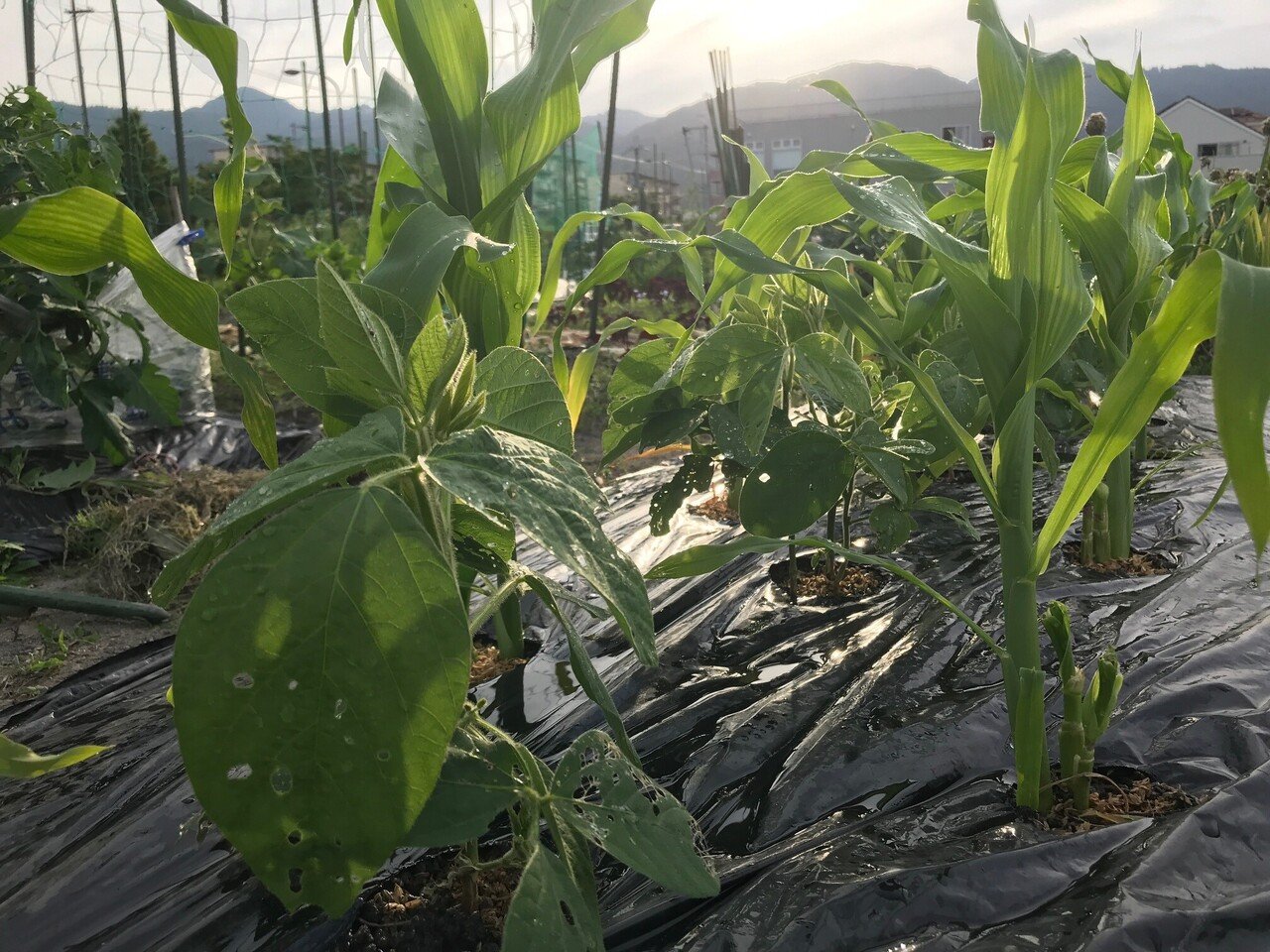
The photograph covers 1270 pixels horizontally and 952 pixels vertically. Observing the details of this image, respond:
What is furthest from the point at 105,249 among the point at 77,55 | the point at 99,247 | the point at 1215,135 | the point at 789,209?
the point at 1215,135

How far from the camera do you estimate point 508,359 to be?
822 mm

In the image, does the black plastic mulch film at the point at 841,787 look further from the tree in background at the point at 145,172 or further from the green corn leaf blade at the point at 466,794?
the tree in background at the point at 145,172

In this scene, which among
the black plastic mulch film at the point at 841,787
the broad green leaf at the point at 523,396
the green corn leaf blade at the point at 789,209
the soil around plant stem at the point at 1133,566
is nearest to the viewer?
the broad green leaf at the point at 523,396

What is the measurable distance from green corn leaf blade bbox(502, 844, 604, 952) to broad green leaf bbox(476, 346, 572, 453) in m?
0.36

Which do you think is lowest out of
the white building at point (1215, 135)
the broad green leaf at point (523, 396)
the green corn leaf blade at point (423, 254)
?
the broad green leaf at point (523, 396)

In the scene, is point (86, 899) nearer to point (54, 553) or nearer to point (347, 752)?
point (347, 752)

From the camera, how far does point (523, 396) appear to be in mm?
821

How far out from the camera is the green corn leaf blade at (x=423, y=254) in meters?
1.02

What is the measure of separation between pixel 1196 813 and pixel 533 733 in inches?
34.6

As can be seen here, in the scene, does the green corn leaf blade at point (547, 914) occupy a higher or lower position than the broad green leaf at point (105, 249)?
lower

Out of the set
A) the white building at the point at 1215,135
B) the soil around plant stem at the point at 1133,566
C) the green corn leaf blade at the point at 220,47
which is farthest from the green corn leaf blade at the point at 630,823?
the white building at the point at 1215,135

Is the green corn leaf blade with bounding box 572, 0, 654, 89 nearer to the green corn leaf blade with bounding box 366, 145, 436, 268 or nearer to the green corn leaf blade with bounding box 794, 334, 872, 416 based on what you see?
the green corn leaf blade with bounding box 366, 145, 436, 268

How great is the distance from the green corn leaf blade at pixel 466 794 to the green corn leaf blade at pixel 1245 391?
0.60 metres

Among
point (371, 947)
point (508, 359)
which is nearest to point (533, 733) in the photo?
point (371, 947)
